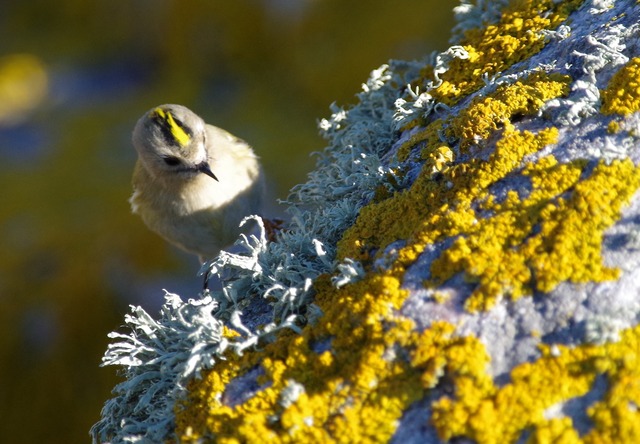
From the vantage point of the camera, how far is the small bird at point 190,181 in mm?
4777

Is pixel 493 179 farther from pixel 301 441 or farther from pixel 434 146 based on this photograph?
pixel 301 441

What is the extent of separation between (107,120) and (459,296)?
8.93m

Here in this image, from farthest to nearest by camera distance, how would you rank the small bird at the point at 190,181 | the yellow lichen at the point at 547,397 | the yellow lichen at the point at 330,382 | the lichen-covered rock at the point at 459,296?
the small bird at the point at 190,181 < the yellow lichen at the point at 330,382 < the lichen-covered rock at the point at 459,296 < the yellow lichen at the point at 547,397

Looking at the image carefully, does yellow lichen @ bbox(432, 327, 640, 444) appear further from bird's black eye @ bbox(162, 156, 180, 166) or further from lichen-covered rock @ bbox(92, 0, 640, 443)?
bird's black eye @ bbox(162, 156, 180, 166)

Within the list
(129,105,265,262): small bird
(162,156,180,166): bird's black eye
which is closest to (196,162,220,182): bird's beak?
(129,105,265,262): small bird

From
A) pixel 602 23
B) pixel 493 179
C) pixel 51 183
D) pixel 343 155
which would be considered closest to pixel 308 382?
pixel 493 179

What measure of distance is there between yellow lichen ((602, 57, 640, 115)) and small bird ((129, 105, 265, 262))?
2.76m

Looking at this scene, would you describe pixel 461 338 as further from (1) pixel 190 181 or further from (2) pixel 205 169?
(1) pixel 190 181

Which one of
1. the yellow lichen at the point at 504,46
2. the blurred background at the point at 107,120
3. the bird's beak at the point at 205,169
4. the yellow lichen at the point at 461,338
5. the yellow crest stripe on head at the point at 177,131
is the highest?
the blurred background at the point at 107,120

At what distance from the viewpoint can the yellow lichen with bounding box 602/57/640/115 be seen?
99.2 inches

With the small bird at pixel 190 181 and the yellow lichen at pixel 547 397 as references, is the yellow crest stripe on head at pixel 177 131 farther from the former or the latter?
the yellow lichen at pixel 547 397

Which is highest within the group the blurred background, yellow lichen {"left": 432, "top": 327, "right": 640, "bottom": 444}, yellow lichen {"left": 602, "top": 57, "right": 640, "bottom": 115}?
the blurred background

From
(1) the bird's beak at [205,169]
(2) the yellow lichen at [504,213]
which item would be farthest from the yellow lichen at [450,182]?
(1) the bird's beak at [205,169]

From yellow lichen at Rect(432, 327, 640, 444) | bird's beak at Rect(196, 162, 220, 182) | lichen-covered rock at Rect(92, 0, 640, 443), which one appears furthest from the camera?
bird's beak at Rect(196, 162, 220, 182)
